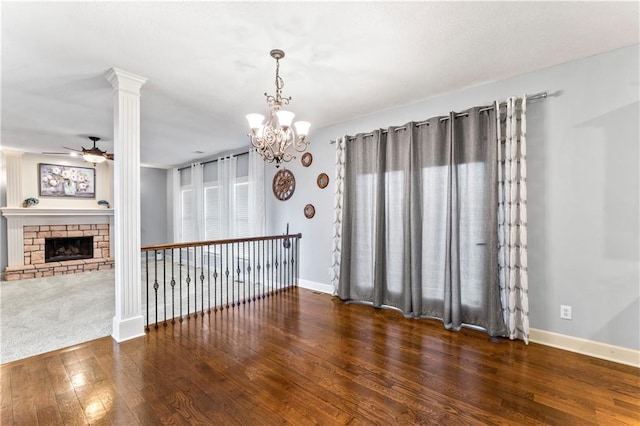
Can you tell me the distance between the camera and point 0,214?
5926 millimetres

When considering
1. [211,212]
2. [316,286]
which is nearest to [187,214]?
[211,212]

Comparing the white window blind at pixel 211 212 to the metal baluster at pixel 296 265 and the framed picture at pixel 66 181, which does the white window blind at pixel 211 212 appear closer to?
the metal baluster at pixel 296 265

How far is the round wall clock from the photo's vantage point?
508cm

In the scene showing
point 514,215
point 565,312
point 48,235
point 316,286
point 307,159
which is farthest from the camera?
point 48,235

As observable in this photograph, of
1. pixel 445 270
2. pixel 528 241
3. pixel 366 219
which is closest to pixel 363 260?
pixel 366 219

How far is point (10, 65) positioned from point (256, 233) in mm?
3675

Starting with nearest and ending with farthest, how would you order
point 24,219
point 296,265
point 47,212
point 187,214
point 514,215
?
point 514,215, point 296,265, point 24,219, point 47,212, point 187,214

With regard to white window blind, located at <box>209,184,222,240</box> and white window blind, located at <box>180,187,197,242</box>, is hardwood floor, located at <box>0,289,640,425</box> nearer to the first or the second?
white window blind, located at <box>209,184,222,240</box>

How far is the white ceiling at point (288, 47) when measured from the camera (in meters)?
1.95

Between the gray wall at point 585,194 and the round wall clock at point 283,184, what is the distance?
124 inches

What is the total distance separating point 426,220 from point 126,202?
333 cm

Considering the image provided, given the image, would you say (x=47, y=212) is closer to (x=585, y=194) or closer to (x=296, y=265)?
(x=296, y=265)

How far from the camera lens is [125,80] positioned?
9.21 feet

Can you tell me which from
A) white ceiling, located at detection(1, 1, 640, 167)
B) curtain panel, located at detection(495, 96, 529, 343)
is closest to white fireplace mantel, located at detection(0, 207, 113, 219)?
white ceiling, located at detection(1, 1, 640, 167)
